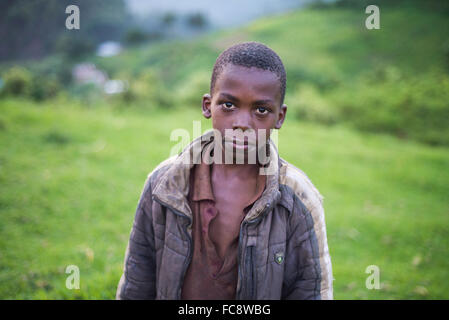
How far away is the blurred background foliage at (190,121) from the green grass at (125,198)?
0.08 ft

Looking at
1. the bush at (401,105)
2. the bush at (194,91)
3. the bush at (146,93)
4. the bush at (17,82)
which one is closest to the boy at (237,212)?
the bush at (146,93)

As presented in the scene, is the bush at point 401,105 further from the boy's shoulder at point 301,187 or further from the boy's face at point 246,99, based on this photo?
the boy's face at point 246,99

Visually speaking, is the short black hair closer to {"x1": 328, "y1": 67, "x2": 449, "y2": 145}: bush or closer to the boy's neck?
the boy's neck

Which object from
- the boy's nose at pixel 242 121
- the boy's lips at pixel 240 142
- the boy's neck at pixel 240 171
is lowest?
the boy's neck at pixel 240 171

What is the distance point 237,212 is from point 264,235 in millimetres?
200

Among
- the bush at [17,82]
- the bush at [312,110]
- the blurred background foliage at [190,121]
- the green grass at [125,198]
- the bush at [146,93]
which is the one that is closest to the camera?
the green grass at [125,198]

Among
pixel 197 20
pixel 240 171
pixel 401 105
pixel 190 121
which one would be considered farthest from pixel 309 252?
pixel 197 20

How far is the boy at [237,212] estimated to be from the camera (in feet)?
5.32

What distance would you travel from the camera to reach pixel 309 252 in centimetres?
172

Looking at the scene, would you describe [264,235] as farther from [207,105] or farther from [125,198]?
[125,198]

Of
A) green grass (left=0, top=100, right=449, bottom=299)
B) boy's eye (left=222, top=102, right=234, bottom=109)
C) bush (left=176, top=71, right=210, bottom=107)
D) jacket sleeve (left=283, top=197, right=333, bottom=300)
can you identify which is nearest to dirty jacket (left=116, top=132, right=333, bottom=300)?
jacket sleeve (left=283, top=197, right=333, bottom=300)

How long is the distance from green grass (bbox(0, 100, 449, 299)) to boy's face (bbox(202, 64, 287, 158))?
2.17m

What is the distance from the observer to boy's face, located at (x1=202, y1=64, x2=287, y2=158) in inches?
62.2
